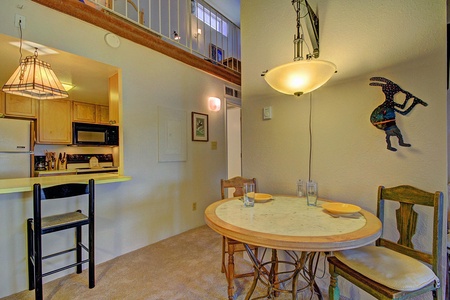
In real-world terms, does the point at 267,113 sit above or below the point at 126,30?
below

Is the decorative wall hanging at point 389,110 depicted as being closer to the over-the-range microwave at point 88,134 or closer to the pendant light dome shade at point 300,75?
the pendant light dome shade at point 300,75

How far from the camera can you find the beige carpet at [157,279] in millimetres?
1701

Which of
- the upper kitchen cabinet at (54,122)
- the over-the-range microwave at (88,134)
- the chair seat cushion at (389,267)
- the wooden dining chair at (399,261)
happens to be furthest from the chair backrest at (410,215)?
the upper kitchen cabinet at (54,122)

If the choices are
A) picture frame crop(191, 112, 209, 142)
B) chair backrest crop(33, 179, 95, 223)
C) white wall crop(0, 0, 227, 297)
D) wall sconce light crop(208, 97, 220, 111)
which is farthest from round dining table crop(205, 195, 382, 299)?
wall sconce light crop(208, 97, 220, 111)

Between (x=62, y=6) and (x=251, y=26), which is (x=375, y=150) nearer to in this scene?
(x=251, y=26)

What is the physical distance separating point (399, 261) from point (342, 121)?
981 millimetres

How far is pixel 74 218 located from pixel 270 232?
1.66m

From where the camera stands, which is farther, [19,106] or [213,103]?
[213,103]

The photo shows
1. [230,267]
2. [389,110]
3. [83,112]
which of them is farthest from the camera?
[83,112]

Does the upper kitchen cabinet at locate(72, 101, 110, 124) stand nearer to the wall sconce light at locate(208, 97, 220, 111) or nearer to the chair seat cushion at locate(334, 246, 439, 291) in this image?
the wall sconce light at locate(208, 97, 220, 111)

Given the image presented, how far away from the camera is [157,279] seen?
1.91 metres

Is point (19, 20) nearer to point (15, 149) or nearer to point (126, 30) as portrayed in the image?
point (126, 30)

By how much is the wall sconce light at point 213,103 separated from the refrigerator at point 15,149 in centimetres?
255

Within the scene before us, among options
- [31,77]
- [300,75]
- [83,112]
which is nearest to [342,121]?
[300,75]
